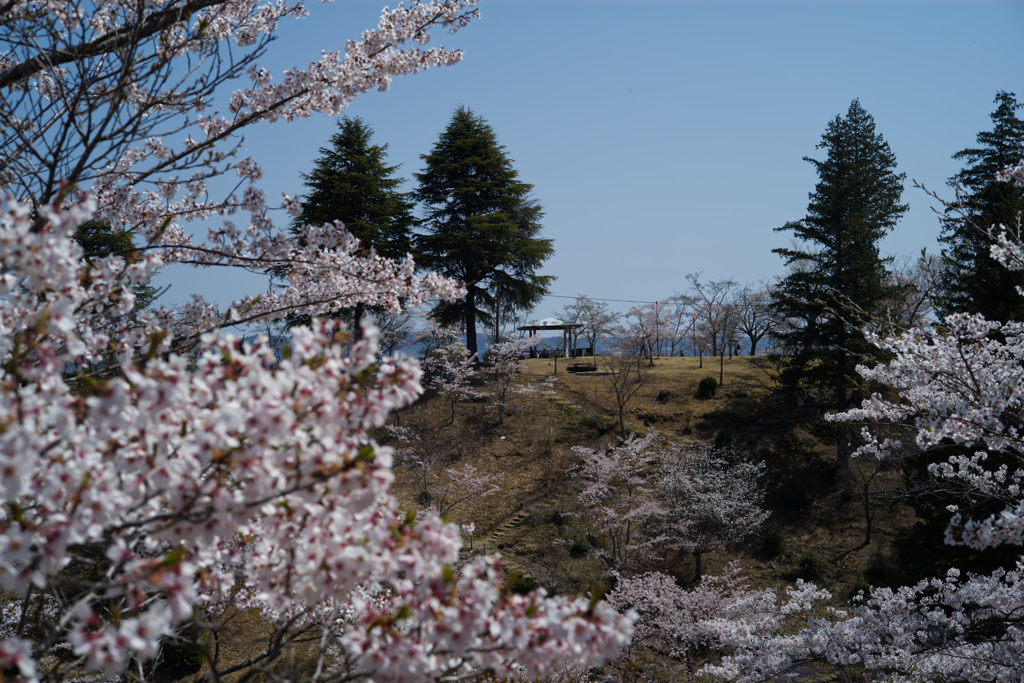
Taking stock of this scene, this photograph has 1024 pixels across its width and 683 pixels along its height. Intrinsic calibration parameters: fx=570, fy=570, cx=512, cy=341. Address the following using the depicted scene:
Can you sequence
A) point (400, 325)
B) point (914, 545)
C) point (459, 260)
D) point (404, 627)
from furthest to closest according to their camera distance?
point (400, 325)
point (459, 260)
point (914, 545)
point (404, 627)

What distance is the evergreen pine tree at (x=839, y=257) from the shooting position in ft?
62.2

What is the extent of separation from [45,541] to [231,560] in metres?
1.33

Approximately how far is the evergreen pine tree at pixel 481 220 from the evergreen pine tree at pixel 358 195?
5.16 feet

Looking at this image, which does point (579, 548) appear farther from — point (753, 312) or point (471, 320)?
point (753, 312)

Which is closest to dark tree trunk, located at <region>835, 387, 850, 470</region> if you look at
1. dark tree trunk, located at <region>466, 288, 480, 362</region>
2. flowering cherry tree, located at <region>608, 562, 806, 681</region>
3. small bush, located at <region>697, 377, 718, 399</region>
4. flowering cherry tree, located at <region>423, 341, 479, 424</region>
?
small bush, located at <region>697, 377, 718, 399</region>

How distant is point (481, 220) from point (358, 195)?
5059 millimetres

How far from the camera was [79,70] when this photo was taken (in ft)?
10.3

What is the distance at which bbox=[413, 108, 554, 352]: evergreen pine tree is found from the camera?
24.3 meters

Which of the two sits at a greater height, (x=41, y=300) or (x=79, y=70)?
(x=79, y=70)

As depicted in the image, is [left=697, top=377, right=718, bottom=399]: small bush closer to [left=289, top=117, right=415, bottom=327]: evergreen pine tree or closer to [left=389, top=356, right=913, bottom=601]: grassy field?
[left=389, top=356, right=913, bottom=601]: grassy field

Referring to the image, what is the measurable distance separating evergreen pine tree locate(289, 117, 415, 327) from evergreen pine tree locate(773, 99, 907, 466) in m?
15.3

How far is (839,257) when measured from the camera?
20.1 meters

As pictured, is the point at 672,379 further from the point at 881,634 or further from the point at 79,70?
the point at 79,70

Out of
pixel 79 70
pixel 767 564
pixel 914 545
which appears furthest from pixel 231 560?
pixel 767 564
